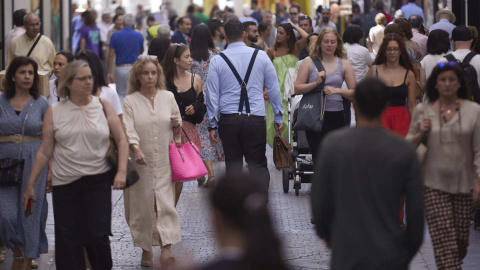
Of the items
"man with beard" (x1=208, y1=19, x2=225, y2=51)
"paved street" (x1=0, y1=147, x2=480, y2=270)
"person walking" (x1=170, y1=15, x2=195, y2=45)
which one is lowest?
"paved street" (x1=0, y1=147, x2=480, y2=270)

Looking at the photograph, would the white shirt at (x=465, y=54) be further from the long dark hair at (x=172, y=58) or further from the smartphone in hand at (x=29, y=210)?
the smartphone in hand at (x=29, y=210)

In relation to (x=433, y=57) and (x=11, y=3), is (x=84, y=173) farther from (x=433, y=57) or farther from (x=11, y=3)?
(x=11, y=3)

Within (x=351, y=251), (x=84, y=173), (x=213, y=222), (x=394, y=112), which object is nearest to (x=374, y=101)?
(x=351, y=251)

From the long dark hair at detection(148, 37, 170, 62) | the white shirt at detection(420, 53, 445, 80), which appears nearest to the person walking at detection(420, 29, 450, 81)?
the white shirt at detection(420, 53, 445, 80)

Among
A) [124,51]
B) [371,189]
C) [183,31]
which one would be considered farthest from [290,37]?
[371,189]

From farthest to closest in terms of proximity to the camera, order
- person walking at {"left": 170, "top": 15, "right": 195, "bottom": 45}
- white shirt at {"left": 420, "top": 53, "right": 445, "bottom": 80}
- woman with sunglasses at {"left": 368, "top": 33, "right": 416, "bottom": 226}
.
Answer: person walking at {"left": 170, "top": 15, "right": 195, "bottom": 45}, white shirt at {"left": 420, "top": 53, "right": 445, "bottom": 80}, woman with sunglasses at {"left": 368, "top": 33, "right": 416, "bottom": 226}

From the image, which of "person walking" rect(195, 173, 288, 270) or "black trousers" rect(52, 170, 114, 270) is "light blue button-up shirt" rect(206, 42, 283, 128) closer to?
"black trousers" rect(52, 170, 114, 270)

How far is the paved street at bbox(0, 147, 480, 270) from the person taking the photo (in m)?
8.85

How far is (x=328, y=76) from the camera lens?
1016 centimetres

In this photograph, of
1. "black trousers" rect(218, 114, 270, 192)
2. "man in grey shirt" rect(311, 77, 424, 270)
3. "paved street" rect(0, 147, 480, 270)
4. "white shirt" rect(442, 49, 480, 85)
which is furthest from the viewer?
"white shirt" rect(442, 49, 480, 85)

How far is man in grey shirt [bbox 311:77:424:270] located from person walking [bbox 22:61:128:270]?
2.51 m

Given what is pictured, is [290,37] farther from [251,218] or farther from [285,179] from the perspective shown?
[251,218]

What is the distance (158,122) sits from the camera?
873 centimetres

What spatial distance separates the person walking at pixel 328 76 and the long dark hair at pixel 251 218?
6202mm
